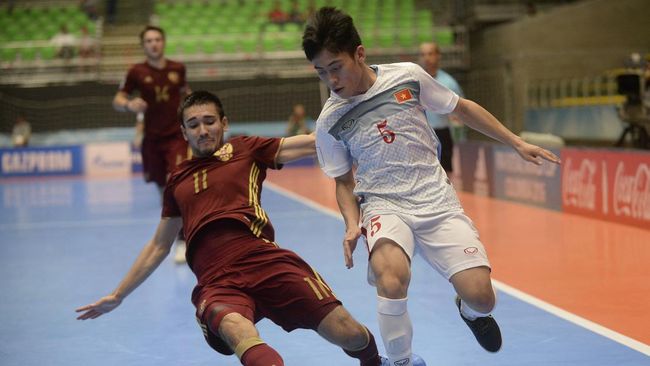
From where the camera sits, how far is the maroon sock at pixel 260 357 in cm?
366

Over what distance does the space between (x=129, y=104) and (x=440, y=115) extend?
A: 351cm

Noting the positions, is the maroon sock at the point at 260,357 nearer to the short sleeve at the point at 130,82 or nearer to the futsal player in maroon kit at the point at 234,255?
the futsal player in maroon kit at the point at 234,255

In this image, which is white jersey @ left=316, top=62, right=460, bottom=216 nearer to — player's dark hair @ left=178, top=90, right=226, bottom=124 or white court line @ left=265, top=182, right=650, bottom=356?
player's dark hair @ left=178, top=90, right=226, bottom=124

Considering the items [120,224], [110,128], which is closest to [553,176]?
[120,224]

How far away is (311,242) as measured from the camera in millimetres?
10055

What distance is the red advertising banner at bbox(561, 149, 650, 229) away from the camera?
1007 cm

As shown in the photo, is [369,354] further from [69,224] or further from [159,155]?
[69,224]

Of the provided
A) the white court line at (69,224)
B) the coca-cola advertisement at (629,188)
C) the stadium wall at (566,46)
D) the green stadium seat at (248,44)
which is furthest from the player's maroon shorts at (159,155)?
the green stadium seat at (248,44)

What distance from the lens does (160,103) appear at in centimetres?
898

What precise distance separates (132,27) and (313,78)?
17.9 feet

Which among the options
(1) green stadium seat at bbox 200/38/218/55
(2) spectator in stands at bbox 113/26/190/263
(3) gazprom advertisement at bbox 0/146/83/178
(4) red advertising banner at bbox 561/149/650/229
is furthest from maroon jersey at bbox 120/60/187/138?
(1) green stadium seat at bbox 200/38/218/55

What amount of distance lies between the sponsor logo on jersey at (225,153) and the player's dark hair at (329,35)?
2.18 ft

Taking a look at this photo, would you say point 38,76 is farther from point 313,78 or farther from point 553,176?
point 553,176

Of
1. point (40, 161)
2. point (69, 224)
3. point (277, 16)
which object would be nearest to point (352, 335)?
point (69, 224)
